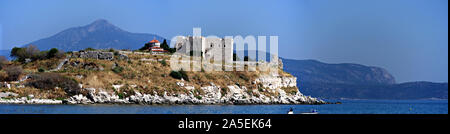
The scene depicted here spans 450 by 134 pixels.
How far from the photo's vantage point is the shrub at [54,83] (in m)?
49.1

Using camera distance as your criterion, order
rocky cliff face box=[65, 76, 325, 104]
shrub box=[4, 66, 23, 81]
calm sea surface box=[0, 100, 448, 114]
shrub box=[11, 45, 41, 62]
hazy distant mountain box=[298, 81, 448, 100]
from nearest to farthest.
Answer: calm sea surface box=[0, 100, 448, 114] < rocky cliff face box=[65, 76, 325, 104] < shrub box=[4, 66, 23, 81] < shrub box=[11, 45, 41, 62] < hazy distant mountain box=[298, 81, 448, 100]

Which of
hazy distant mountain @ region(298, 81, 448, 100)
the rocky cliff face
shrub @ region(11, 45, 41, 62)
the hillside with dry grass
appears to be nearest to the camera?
the hillside with dry grass

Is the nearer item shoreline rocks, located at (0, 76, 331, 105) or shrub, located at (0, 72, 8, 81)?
shoreline rocks, located at (0, 76, 331, 105)

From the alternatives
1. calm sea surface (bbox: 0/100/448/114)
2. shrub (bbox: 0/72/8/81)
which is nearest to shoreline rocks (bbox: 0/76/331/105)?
calm sea surface (bbox: 0/100/448/114)

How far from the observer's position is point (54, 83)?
163 feet

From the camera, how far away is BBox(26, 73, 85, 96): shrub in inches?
1933

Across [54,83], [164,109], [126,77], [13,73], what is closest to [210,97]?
[126,77]

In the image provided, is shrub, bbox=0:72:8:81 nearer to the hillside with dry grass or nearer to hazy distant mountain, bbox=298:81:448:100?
the hillside with dry grass

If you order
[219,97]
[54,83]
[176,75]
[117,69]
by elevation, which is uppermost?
[117,69]

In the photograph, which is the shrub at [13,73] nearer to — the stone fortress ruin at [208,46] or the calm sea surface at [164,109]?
the calm sea surface at [164,109]

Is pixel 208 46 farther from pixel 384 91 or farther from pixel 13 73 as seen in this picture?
pixel 384 91
